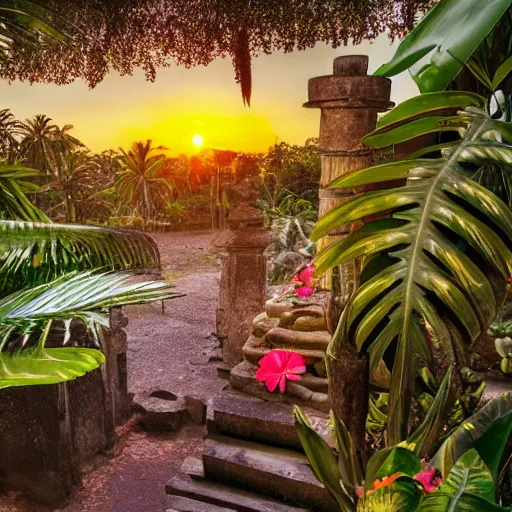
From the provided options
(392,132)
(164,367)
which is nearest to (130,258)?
(392,132)

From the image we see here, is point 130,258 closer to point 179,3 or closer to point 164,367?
A: point 179,3

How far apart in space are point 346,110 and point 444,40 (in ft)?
6.83

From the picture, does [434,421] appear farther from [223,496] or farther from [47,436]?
[47,436]

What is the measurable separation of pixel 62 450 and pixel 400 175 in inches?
116

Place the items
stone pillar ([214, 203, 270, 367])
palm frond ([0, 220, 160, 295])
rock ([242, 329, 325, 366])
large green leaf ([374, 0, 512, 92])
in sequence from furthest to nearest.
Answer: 1. stone pillar ([214, 203, 270, 367])
2. rock ([242, 329, 325, 366])
3. palm frond ([0, 220, 160, 295])
4. large green leaf ([374, 0, 512, 92])

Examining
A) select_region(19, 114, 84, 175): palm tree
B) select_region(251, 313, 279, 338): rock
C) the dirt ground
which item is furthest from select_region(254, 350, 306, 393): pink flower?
select_region(19, 114, 84, 175): palm tree

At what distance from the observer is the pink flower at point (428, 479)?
2.44 ft

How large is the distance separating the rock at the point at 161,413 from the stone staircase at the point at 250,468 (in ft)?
4.40

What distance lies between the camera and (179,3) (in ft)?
12.3

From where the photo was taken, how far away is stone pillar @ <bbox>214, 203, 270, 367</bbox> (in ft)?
12.5

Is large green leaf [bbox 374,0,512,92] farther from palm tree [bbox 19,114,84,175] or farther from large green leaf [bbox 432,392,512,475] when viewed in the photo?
palm tree [bbox 19,114,84,175]

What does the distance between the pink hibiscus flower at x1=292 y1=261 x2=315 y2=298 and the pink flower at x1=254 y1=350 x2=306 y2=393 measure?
1.87 ft

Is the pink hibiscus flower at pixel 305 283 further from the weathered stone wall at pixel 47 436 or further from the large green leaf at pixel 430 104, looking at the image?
the large green leaf at pixel 430 104

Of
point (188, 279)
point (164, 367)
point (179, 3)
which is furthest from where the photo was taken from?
point (188, 279)
